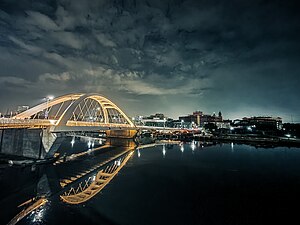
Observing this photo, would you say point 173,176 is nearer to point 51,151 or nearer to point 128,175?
point 128,175

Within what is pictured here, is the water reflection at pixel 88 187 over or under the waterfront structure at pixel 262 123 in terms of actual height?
under

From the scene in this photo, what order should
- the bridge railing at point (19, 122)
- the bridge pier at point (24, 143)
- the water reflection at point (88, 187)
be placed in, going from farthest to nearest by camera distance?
the bridge pier at point (24, 143)
the bridge railing at point (19, 122)
the water reflection at point (88, 187)

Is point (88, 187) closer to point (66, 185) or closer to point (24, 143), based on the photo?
point (66, 185)

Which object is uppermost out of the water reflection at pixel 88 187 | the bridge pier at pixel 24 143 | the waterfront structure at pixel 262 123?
the waterfront structure at pixel 262 123

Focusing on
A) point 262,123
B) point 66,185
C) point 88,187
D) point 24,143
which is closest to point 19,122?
point 24,143

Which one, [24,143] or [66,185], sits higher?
[24,143]

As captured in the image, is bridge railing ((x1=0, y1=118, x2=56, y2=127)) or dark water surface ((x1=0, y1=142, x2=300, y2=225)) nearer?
dark water surface ((x1=0, y1=142, x2=300, y2=225))

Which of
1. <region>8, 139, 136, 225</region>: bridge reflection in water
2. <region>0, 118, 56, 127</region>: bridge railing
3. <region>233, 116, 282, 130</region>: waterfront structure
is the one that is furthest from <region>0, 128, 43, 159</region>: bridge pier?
<region>233, 116, 282, 130</region>: waterfront structure

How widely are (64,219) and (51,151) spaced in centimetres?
1722

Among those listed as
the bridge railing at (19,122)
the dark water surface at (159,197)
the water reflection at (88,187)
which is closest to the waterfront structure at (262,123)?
the dark water surface at (159,197)

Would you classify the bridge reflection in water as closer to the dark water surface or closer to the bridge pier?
the dark water surface

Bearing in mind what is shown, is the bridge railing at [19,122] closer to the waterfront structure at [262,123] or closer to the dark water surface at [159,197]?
the dark water surface at [159,197]

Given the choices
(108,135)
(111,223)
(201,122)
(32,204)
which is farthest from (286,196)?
(201,122)

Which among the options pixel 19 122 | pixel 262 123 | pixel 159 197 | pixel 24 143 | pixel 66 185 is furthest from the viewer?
pixel 262 123
